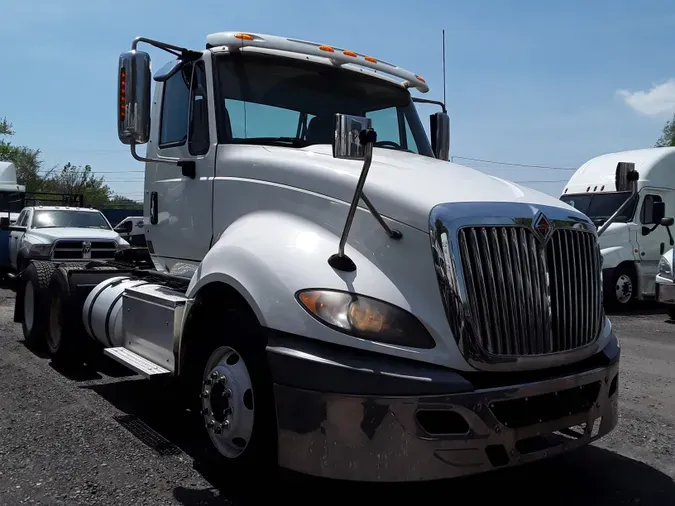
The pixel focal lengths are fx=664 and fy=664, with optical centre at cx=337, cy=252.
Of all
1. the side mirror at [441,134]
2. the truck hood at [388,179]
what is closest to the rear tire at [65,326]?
the truck hood at [388,179]

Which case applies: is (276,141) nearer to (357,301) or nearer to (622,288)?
(357,301)

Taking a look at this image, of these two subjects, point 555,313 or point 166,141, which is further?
point 166,141

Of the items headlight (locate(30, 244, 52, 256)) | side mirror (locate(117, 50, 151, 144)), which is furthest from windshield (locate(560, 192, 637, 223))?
side mirror (locate(117, 50, 151, 144))

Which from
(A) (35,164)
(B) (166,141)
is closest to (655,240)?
(B) (166,141)

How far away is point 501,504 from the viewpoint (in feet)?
11.9

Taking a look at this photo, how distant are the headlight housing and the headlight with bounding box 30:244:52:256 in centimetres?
1102

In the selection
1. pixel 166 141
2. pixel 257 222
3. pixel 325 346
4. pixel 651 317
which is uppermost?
pixel 166 141

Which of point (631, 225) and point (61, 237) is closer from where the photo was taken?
point (61, 237)

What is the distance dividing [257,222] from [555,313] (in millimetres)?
1770

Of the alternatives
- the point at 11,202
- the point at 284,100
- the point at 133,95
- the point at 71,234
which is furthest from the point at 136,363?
the point at 11,202

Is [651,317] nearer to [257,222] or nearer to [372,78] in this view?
[372,78]

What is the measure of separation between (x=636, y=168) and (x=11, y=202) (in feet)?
53.6

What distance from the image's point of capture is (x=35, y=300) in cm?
729

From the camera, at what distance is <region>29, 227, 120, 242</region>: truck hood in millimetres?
12695
